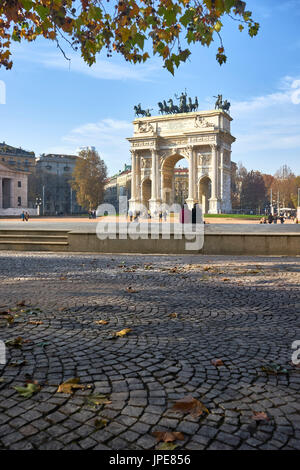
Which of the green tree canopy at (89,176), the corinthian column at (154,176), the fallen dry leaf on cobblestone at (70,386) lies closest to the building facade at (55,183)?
the green tree canopy at (89,176)

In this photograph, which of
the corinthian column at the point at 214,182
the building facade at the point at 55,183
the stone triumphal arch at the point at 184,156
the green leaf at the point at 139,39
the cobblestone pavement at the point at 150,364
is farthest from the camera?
the building facade at the point at 55,183

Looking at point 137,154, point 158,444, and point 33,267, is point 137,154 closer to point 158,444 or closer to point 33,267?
point 33,267

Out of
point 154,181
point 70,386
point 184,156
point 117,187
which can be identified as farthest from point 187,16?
point 117,187

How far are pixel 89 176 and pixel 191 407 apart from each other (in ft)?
246

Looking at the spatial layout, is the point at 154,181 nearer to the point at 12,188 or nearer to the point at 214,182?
the point at 214,182

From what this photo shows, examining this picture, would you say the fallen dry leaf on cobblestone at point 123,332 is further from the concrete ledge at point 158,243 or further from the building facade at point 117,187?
the building facade at point 117,187

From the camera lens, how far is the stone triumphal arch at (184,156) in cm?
6103

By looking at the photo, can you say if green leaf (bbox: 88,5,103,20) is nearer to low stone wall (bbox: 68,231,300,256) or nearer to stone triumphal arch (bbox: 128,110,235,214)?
low stone wall (bbox: 68,231,300,256)

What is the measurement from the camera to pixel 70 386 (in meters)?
2.79

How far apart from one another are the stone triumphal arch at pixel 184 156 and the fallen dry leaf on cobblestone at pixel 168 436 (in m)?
58.6

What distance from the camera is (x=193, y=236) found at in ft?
42.4

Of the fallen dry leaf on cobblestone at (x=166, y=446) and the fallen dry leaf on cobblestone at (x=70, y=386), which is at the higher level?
the fallen dry leaf on cobblestone at (x=70, y=386)

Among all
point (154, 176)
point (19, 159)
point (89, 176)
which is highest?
point (19, 159)

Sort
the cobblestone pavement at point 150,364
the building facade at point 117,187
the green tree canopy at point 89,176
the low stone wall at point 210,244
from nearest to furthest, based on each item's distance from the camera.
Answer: the cobblestone pavement at point 150,364 → the low stone wall at point 210,244 → the green tree canopy at point 89,176 → the building facade at point 117,187
